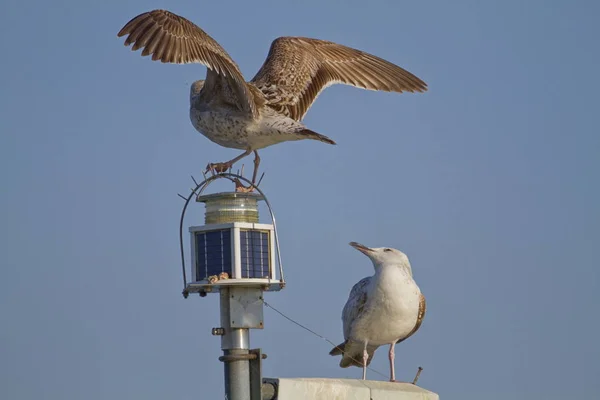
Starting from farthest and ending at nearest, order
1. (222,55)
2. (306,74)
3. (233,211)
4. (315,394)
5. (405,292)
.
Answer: (306,74) → (222,55) → (405,292) → (233,211) → (315,394)

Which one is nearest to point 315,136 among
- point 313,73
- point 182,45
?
point 182,45

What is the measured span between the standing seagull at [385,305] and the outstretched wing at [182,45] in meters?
1.96

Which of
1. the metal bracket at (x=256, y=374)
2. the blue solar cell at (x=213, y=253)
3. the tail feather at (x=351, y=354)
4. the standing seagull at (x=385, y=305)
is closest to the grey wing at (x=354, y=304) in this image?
the standing seagull at (x=385, y=305)

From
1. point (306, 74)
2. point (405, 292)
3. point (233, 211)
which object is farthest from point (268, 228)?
point (306, 74)

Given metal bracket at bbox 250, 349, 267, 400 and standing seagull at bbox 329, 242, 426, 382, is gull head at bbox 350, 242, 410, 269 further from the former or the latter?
metal bracket at bbox 250, 349, 267, 400

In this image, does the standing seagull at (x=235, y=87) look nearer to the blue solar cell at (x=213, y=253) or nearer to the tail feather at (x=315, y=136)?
the tail feather at (x=315, y=136)

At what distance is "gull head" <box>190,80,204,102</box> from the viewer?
11055 mm

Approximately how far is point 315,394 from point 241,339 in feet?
1.93

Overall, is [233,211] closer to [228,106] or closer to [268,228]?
[268,228]

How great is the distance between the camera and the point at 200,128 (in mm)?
10648

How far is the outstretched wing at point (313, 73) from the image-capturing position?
11664mm

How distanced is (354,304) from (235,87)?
232cm

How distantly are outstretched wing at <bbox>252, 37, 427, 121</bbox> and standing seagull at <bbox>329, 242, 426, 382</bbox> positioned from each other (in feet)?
7.64

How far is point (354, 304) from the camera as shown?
952cm
